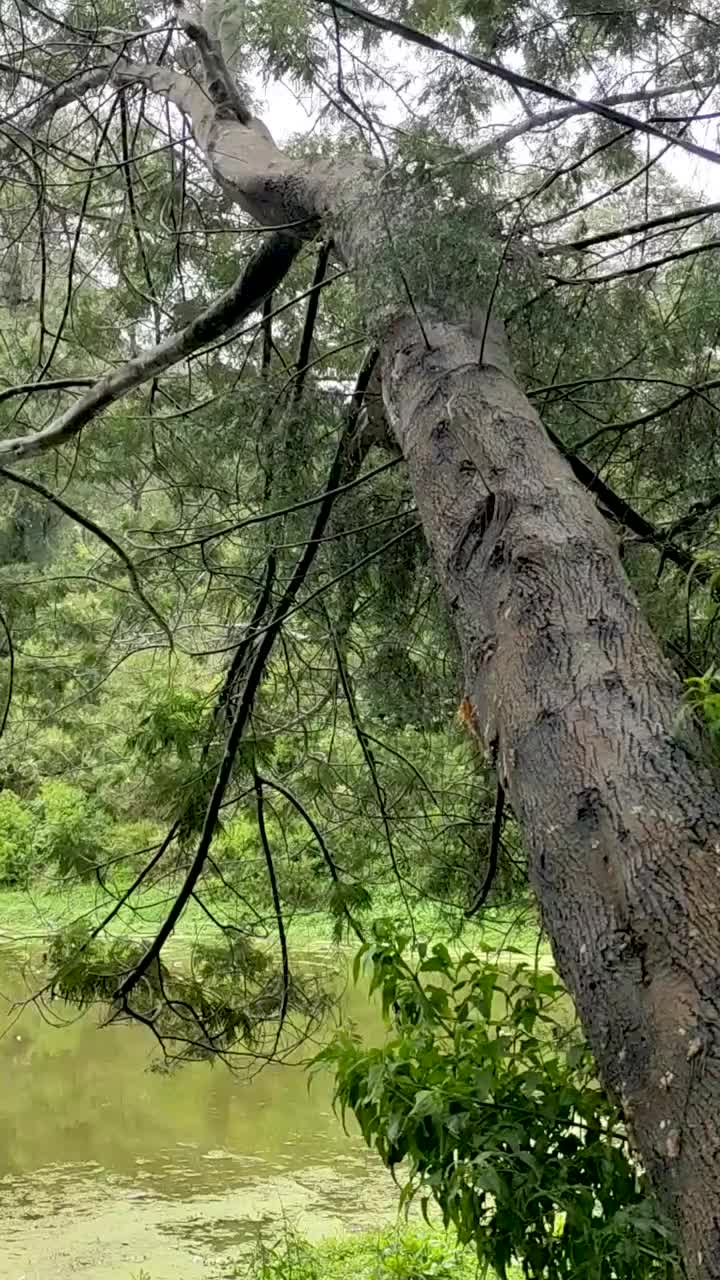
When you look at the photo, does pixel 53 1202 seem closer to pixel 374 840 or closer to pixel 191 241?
pixel 374 840

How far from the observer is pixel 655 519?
122 inches

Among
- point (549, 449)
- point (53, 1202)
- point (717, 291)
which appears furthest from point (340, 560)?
point (53, 1202)

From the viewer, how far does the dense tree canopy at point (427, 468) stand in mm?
1076

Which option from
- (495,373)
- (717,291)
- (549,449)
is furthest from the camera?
(717,291)

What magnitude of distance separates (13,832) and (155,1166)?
18.0ft

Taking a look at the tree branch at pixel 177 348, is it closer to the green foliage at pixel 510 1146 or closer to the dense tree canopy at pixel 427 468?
the dense tree canopy at pixel 427 468

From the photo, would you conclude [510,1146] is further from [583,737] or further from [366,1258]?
[366,1258]

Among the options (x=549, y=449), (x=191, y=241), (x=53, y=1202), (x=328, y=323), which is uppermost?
(x=191, y=241)

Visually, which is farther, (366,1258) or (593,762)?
(366,1258)

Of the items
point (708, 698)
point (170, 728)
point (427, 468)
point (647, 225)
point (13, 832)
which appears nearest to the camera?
point (708, 698)

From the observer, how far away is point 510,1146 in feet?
4.13

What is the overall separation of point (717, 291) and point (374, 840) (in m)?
1.98

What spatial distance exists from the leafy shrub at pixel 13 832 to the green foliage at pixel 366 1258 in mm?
6345

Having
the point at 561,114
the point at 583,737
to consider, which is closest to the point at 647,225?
the point at 561,114
